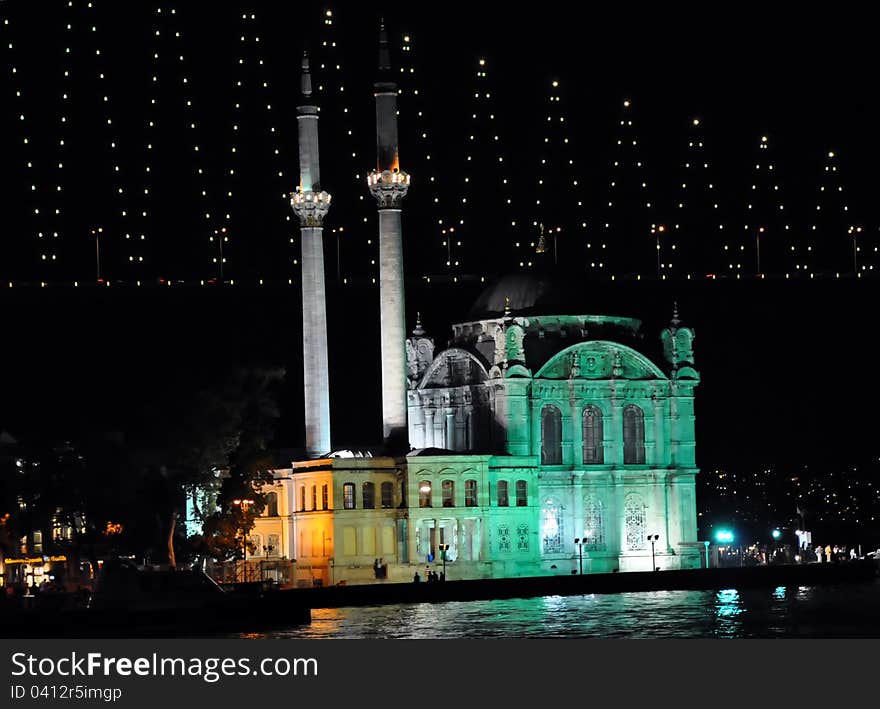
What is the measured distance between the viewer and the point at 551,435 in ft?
315

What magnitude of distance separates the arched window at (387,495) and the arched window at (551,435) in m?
6.65

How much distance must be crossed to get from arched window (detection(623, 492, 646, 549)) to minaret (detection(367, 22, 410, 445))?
943cm

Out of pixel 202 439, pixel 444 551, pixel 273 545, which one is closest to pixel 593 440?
pixel 444 551

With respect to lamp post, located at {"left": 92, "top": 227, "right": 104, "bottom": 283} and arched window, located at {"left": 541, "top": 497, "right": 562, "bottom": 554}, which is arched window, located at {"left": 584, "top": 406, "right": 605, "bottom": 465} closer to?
arched window, located at {"left": 541, "top": 497, "right": 562, "bottom": 554}

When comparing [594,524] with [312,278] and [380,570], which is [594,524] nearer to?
[380,570]

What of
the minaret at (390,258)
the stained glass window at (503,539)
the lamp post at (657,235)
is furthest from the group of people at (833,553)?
the minaret at (390,258)

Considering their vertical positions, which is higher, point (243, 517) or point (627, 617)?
point (243, 517)

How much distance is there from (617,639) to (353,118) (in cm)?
3739

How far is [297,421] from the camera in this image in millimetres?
106375

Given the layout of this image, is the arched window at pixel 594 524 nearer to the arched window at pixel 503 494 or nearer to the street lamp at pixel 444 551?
the arched window at pixel 503 494

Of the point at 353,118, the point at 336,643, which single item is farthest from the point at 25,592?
the point at 353,118

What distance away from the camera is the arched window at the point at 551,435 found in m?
95.8

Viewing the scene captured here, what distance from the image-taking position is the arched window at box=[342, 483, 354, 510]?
9069 cm

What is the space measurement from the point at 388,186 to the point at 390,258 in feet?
7.88
